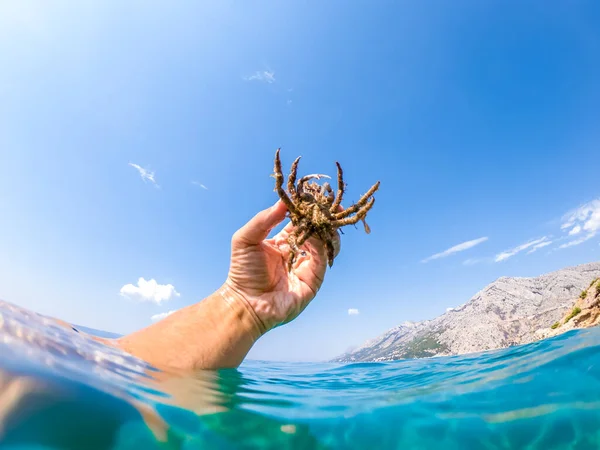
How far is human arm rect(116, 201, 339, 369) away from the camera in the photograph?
4.34 metres

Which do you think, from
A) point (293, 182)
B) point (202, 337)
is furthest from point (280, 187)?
point (202, 337)

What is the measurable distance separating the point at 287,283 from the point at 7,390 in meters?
3.60

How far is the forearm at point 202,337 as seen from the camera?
4285 millimetres

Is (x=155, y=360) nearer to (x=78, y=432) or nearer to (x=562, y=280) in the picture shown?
(x=78, y=432)

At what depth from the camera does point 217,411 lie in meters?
3.26

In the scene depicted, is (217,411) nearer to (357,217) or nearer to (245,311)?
(245,311)

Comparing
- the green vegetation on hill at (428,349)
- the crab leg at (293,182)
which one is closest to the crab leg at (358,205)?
the crab leg at (293,182)

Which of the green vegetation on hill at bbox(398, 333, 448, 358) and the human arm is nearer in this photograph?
the human arm

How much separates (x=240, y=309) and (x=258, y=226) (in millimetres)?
1409

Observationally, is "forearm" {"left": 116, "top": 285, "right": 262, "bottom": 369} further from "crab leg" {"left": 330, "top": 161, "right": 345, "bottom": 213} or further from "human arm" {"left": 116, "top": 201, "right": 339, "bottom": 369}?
"crab leg" {"left": 330, "top": 161, "right": 345, "bottom": 213}

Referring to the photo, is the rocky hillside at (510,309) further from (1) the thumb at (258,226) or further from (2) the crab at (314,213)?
(1) the thumb at (258,226)

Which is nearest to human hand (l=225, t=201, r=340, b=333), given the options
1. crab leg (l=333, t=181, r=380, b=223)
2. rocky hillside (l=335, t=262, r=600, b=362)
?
crab leg (l=333, t=181, r=380, b=223)

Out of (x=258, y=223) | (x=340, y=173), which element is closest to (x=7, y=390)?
(x=258, y=223)

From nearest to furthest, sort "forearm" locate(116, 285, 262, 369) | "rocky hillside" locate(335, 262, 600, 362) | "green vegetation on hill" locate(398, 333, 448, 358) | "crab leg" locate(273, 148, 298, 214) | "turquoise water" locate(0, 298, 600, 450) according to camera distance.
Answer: "turquoise water" locate(0, 298, 600, 450), "forearm" locate(116, 285, 262, 369), "crab leg" locate(273, 148, 298, 214), "rocky hillside" locate(335, 262, 600, 362), "green vegetation on hill" locate(398, 333, 448, 358)
